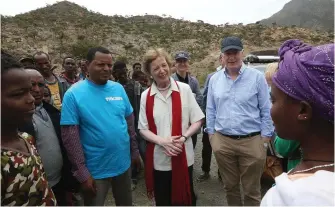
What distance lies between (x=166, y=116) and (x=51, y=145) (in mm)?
1029

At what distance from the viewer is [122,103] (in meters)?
2.73

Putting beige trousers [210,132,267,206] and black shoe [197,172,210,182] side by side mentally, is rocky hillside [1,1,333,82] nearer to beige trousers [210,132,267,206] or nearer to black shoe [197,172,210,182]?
black shoe [197,172,210,182]

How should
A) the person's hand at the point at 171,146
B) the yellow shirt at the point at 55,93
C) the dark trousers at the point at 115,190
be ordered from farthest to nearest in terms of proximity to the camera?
the yellow shirt at the point at 55,93 < the person's hand at the point at 171,146 < the dark trousers at the point at 115,190

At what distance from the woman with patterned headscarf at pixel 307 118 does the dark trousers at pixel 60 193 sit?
1.95m

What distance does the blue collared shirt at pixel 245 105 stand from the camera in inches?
115

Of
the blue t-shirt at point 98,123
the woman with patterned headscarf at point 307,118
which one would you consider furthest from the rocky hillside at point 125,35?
the woman with patterned headscarf at point 307,118

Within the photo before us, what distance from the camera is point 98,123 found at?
97.4 inches

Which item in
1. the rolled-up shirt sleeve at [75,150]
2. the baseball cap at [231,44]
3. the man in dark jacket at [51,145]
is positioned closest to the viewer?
the man in dark jacket at [51,145]

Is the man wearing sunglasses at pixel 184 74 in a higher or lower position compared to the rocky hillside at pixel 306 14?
lower

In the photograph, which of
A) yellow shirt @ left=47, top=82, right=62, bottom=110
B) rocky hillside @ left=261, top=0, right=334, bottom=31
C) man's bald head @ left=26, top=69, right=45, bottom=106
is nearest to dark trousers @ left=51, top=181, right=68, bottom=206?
man's bald head @ left=26, top=69, right=45, bottom=106

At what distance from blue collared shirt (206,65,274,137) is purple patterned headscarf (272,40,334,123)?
192 centimetres

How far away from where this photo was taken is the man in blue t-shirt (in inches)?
94.9

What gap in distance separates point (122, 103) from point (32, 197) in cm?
136

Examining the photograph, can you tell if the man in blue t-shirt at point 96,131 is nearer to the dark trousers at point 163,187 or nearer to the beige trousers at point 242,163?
the dark trousers at point 163,187
